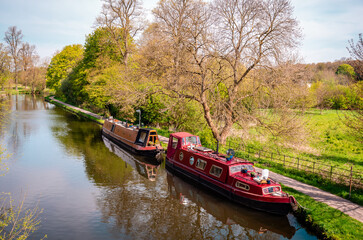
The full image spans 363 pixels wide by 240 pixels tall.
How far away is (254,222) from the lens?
12094mm

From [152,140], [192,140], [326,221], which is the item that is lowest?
[326,221]

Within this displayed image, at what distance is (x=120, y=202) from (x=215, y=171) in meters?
5.66

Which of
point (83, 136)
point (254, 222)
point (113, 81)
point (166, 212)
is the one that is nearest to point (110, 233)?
point (166, 212)

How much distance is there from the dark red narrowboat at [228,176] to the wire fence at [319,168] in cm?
400

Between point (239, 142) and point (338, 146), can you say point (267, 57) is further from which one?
point (338, 146)

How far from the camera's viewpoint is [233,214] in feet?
42.2

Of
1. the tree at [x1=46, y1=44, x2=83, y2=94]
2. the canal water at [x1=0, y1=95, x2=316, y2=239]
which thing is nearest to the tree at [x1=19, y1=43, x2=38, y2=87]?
the tree at [x1=46, y1=44, x2=83, y2=94]

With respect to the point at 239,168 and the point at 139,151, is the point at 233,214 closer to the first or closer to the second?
the point at 239,168

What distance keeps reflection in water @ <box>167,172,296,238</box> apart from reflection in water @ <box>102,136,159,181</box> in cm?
308

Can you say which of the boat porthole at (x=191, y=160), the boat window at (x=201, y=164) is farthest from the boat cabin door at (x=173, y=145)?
the boat window at (x=201, y=164)

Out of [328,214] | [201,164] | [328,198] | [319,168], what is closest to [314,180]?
[319,168]

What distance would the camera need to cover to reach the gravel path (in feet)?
37.8

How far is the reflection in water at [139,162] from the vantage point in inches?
735

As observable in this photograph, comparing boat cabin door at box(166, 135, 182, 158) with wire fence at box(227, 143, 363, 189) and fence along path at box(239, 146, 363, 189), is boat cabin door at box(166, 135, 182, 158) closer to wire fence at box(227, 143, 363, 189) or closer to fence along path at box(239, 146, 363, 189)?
wire fence at box(227, 143, 363, 189)
